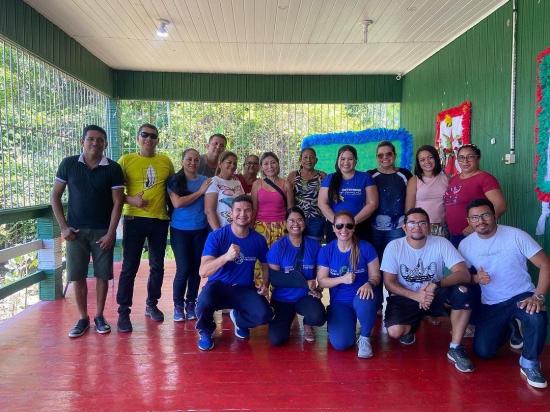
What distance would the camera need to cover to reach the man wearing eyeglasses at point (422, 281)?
284 cm

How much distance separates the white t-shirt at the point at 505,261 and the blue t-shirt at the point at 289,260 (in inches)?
41.7

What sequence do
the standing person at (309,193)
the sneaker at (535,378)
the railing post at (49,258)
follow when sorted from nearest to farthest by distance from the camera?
the sneaker at (535,378) → the standing person at (309,193) → the railing post at (49,258)

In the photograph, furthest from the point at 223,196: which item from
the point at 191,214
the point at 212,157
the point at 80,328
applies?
the point at 80,328

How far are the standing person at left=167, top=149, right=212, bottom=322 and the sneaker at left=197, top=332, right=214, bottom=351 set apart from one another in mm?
579

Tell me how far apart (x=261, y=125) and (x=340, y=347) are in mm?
4598

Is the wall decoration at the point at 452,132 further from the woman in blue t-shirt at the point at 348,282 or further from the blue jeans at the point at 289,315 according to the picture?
the blue jeans at the point at 289,315

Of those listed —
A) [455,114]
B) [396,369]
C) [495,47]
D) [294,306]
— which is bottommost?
[396,369]

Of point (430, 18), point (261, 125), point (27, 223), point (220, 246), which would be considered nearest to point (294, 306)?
point (220, 246)

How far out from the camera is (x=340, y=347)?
3014mm

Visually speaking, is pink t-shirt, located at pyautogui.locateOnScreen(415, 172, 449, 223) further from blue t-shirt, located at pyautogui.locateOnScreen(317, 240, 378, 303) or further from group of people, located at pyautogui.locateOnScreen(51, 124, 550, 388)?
blue t-shirt, located at pyautogui.locateOnScreen(317, 240, 378, 303)

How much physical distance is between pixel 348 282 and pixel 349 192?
2.34 ft

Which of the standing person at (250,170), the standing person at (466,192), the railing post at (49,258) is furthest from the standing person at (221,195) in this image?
the railing post at (49,258)

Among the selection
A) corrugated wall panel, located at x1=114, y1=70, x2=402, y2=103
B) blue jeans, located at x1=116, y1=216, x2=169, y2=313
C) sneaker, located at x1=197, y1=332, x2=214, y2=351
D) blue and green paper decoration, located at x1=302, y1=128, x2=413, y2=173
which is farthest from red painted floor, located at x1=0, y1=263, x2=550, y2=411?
corrugated wall panel, located at x1=114, y1=70, x2=402, y2=103

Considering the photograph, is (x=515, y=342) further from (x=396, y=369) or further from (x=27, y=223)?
(x=27, y=223)
